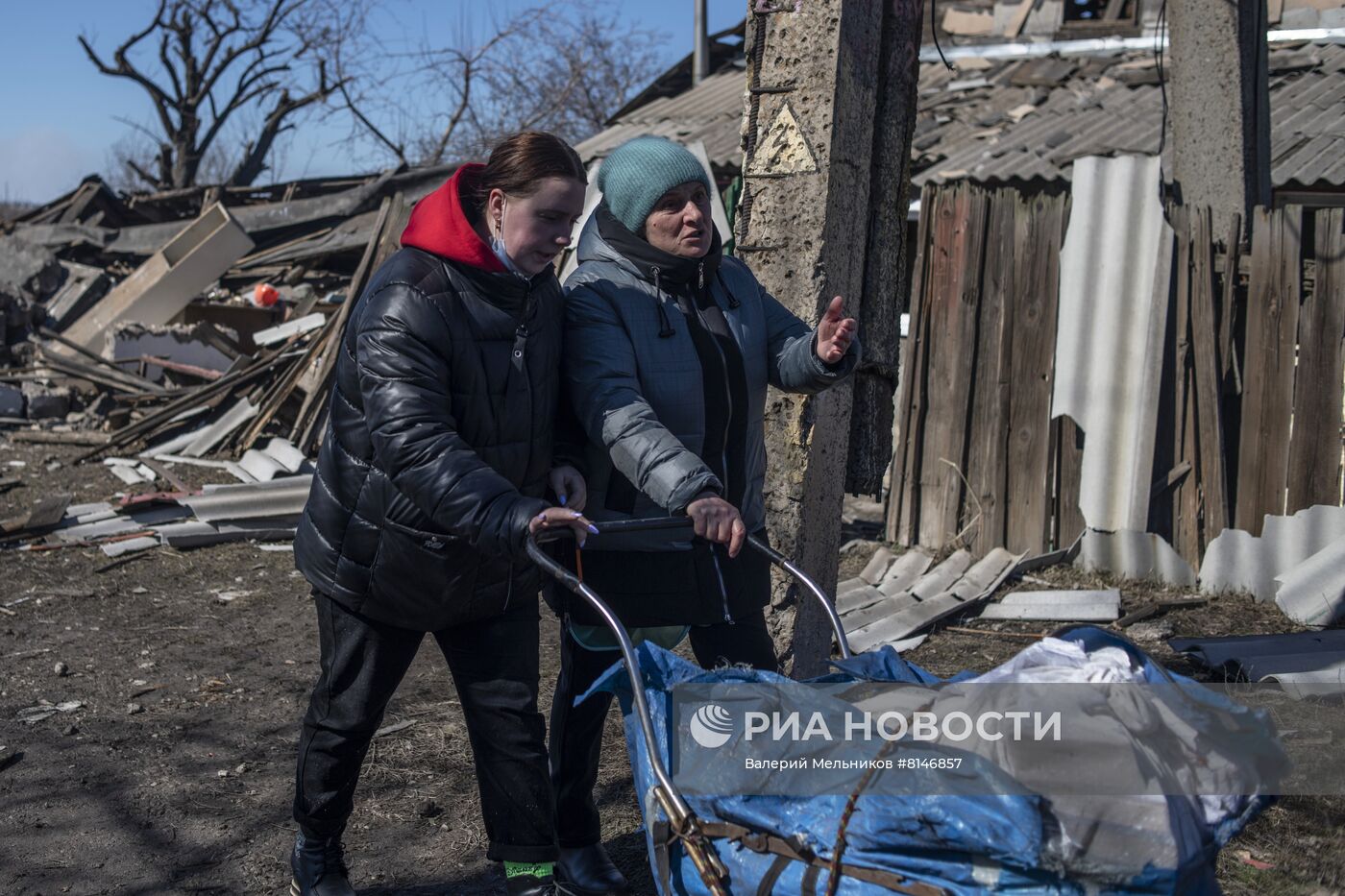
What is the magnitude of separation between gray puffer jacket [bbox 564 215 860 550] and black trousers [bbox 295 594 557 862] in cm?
38

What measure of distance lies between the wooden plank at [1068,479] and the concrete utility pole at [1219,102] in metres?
1.35

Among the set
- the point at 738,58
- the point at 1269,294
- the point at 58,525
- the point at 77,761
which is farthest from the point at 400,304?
the point at 738,58

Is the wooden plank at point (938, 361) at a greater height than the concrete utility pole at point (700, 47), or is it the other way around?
the concrete utility pole at point (700, 47)

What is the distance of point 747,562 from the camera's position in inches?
123

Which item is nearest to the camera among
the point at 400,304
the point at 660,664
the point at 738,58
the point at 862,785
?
the point at 862,785

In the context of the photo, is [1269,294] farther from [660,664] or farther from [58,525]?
[58,525]

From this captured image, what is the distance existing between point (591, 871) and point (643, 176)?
1.87 m

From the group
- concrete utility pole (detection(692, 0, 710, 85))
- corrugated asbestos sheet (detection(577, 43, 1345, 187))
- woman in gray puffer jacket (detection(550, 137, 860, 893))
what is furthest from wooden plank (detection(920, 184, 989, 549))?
concrete utility pole (detection(692, 0, 710, 85))

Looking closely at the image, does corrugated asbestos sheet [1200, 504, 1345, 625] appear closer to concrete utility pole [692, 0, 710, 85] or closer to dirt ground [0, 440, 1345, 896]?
dirt ground [0, 440, 1345, 896]

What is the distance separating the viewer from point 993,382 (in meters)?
6.79

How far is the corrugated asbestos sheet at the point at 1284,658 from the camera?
14.8 feet

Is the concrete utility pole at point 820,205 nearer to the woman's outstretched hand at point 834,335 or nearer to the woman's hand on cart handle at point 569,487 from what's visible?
the woman's outstretched hand at point 834,335

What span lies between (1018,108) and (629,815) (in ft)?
30.9

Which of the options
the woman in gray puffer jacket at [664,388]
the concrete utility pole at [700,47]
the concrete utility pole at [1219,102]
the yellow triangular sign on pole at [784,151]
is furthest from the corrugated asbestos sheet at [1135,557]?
the concrete utility pole at [700,47]
